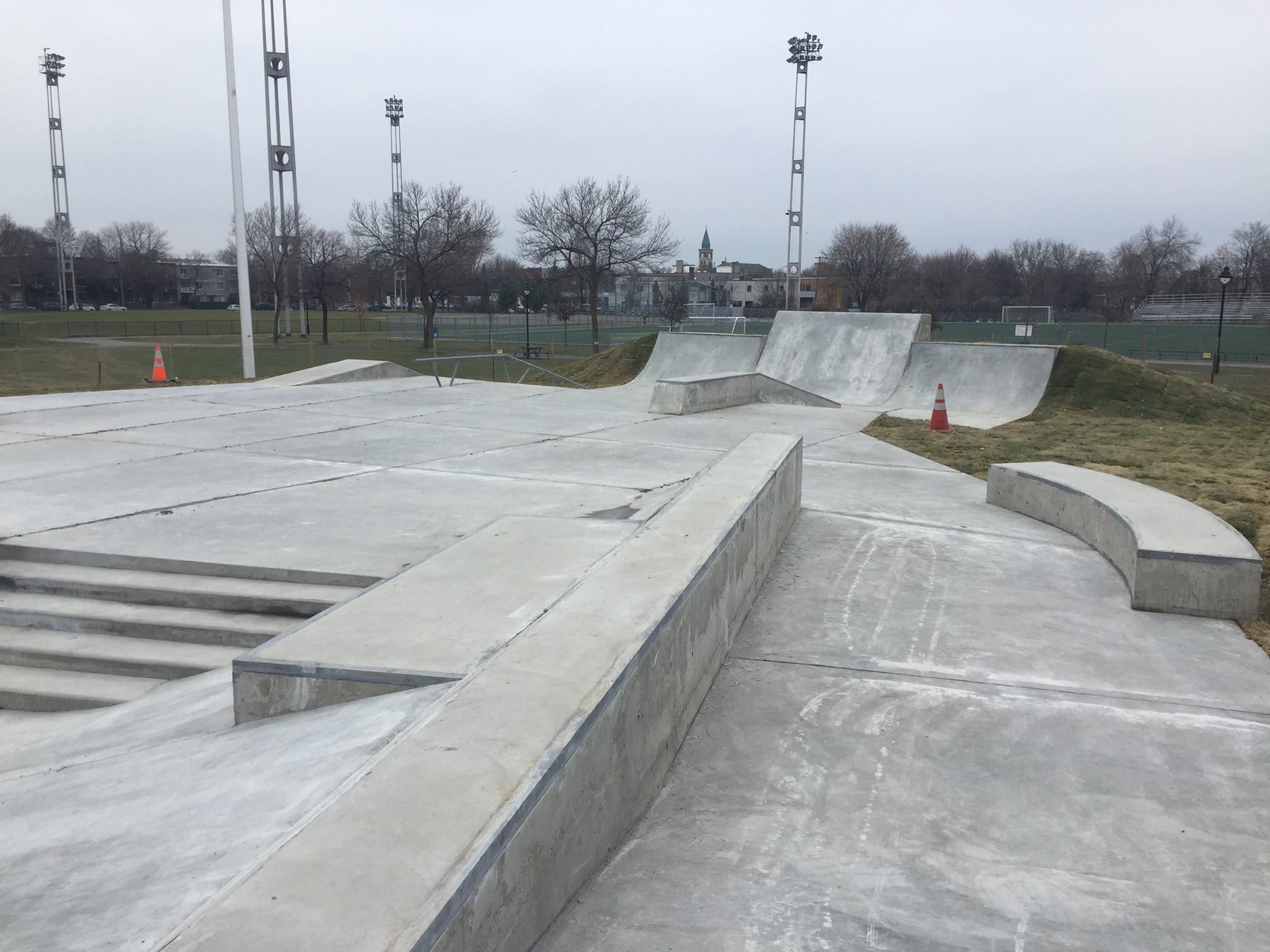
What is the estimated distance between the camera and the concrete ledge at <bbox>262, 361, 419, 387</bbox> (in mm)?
17844

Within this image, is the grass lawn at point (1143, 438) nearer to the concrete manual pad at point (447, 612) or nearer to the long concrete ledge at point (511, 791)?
the long concrete ledge at point (511, 791)

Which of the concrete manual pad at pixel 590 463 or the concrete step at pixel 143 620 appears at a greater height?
the concrete manual pad at pixel 590 463

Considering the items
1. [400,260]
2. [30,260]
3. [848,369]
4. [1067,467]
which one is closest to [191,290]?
[30,260]

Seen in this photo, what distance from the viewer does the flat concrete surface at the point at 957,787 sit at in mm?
2908

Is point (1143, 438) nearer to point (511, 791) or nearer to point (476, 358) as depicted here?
point (511, 791)

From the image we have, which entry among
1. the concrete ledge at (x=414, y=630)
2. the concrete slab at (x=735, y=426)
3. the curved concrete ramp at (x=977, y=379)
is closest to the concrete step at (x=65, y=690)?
the concrete ledge at (x=414, y=630)

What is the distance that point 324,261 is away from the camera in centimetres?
5897

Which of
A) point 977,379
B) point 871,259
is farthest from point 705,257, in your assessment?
point 977,379

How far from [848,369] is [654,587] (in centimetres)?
1982

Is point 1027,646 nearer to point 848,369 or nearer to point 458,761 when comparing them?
point 458,761

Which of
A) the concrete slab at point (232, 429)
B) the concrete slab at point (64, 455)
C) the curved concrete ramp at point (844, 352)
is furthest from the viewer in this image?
the curved concrete ramp at point (844, 352)

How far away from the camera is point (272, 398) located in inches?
A: 603

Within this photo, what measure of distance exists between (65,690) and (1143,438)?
1547cm

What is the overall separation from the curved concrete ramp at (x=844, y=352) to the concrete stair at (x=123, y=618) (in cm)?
1744
